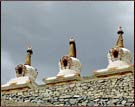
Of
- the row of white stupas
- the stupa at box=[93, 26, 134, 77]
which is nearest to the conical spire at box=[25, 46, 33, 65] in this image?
the row of white stupas

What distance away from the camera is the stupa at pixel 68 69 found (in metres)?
19.2

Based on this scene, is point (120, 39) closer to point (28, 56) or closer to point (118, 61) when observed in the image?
point (118, 61)

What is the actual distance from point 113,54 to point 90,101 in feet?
22.7

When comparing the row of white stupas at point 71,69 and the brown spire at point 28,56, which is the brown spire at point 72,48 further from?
the brown spire at point 28,56

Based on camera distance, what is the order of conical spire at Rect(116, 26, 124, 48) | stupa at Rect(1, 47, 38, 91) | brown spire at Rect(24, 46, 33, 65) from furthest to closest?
brown spire at Rect(24, 46, 33, 65) → stupa at Rect(1, 47, 38, 91) → conical spire at Rect(116, 26, 124, 48)

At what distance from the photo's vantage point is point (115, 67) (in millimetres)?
18734

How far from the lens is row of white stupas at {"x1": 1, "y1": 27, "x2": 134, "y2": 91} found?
1856cm

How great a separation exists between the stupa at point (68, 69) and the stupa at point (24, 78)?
3.35ft

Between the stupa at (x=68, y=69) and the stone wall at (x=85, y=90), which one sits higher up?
the stupa at (x=68, y=69)

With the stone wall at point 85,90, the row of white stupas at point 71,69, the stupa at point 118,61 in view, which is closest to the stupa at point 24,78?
the row of white stupas at point 71,69

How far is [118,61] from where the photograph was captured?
1933 cm

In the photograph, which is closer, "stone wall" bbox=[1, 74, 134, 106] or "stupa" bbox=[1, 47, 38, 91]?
"stone wall" bbox=[1, 74, 134, 106]

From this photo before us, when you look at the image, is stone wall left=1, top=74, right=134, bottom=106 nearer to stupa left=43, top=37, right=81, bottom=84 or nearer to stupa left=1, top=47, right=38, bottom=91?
stupa left=43, top=37, right=81, bottom=84

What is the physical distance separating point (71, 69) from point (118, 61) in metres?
2.34
